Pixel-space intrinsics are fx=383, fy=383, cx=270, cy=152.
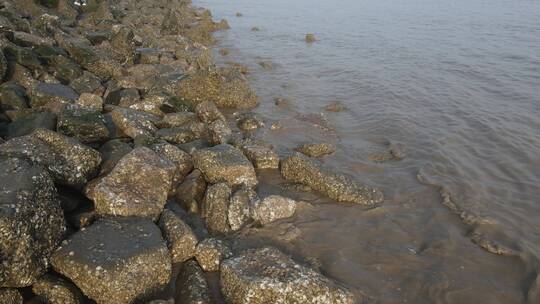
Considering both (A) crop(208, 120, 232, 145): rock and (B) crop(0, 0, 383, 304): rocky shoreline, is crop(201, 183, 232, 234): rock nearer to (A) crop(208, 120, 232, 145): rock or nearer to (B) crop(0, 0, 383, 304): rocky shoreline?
(B) crop(0, 0, 383, 304): rocky shoreline

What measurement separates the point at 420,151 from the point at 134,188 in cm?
681

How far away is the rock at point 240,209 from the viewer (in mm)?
6254

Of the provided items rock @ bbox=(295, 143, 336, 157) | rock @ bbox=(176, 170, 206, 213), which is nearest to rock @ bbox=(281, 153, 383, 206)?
rock @ bbox=(295, 143, 336, 157)

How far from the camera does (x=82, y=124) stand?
7.23 metres

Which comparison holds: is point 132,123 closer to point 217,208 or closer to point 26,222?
point 217,208

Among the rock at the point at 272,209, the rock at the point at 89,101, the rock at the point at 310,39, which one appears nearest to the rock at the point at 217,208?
the rock at the point at 272,209

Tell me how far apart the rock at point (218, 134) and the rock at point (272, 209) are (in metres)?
2.21

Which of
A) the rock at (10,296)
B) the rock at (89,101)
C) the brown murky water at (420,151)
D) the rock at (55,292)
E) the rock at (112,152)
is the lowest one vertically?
the brown murky water at (420,151)

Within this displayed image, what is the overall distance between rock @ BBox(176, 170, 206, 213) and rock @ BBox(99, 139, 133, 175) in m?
1.17

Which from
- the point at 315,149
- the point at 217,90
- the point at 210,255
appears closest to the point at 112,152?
the point at 210,255

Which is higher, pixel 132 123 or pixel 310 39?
pixel 132 123

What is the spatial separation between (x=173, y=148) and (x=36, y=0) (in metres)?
15.8

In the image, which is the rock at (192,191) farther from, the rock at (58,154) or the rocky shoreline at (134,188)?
the rock at (58,154)

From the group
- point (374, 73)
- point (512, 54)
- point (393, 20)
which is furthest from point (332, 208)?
point (393, 20)
